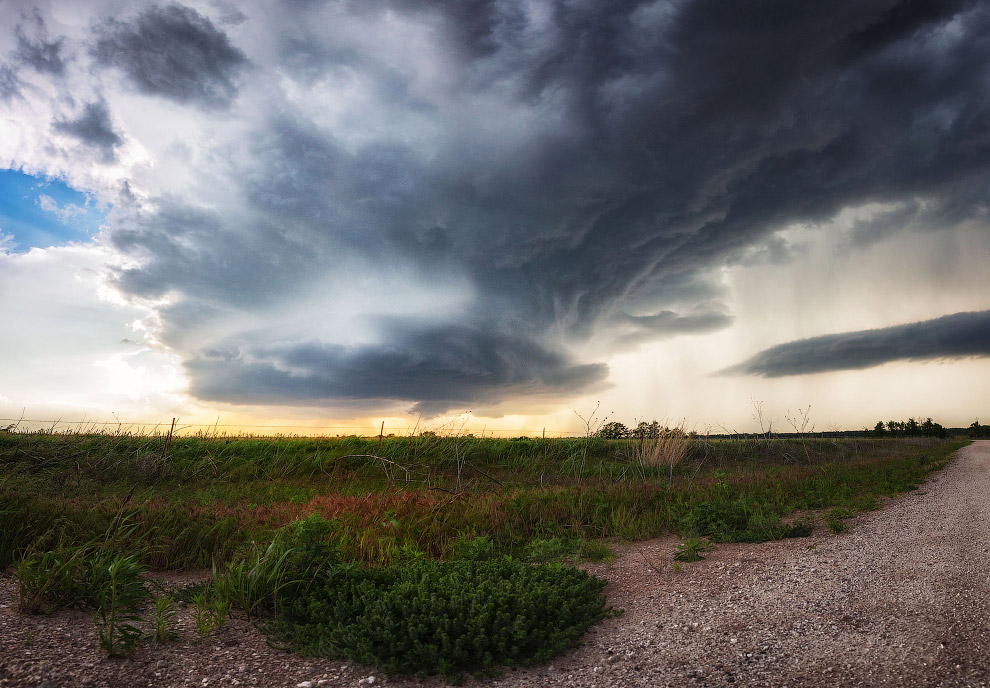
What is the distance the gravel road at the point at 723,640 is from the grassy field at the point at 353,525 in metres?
0.23

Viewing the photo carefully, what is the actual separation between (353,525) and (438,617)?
4.49 meters

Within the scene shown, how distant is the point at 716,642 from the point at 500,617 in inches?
67.8

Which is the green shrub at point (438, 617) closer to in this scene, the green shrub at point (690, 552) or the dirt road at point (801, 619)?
the dirt road at point (801, 619)

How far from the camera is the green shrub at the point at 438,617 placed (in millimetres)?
4191

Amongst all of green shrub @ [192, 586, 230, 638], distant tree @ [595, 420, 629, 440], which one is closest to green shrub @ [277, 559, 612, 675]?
green shrub @ [192, 586, 230, 638]

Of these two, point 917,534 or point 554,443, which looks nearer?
point 917,534

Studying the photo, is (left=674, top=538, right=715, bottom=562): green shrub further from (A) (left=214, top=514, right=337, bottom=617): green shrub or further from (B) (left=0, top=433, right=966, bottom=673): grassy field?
(A) (left=214, top=514, right=337, bottom=617): green shrub

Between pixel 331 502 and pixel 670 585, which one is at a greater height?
pixel 331 502

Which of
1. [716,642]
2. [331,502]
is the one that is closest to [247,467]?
[331,502]

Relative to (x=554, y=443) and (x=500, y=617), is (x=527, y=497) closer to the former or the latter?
(x=500, y=617)

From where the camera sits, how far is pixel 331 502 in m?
9.59

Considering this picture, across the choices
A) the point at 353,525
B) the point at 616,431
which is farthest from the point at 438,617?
the point at 616,431

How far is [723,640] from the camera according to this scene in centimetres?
450

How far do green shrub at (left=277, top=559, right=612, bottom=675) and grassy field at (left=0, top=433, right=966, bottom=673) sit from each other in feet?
0.06
